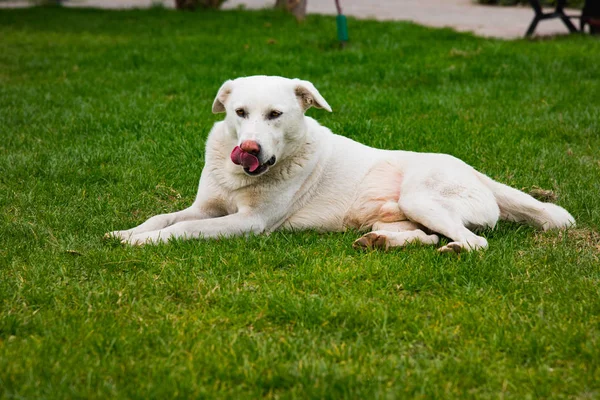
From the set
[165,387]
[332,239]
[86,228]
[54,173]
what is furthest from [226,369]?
[54,173]

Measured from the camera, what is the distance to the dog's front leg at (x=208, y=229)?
452 cm

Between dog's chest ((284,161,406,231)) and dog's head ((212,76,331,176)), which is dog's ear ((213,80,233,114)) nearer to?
dog's head ((212,76,331,176))

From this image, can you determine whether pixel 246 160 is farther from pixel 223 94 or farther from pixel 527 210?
pixel 527 210

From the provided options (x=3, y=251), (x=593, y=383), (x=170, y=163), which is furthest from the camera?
(x=170, y=163)

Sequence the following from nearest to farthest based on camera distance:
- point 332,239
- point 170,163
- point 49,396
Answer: point 49,396
point 332,239
point 170,163

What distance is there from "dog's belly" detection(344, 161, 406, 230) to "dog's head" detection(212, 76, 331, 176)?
594 mm

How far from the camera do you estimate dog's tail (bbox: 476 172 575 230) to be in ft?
15.8

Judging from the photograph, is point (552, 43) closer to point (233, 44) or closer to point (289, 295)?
point (233, 44)

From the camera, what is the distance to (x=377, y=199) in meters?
4.98

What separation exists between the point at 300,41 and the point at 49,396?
9.55 metres

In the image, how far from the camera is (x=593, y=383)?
9.57 ft

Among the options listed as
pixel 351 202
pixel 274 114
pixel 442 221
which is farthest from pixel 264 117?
pixel 442 221

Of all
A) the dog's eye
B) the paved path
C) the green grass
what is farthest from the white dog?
the paved path

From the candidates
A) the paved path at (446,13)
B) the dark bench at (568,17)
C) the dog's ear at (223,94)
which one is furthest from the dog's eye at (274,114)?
the paved path at (446,13)
